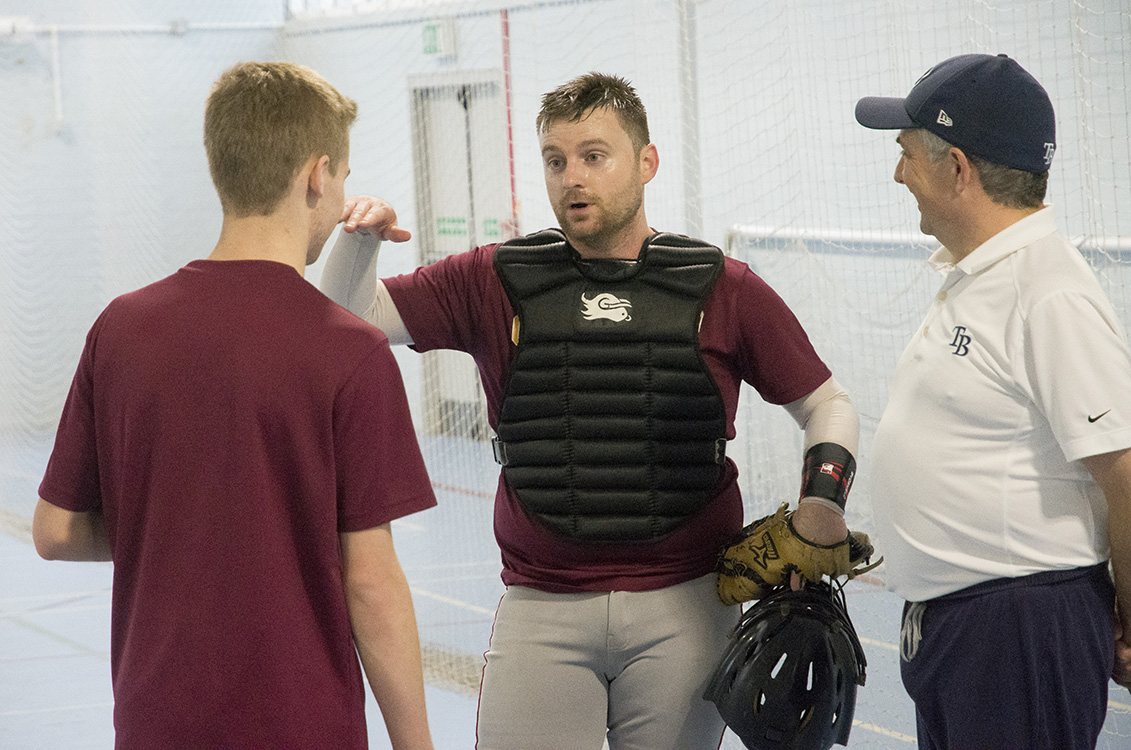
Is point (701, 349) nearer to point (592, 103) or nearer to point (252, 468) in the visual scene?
point (592, 103)

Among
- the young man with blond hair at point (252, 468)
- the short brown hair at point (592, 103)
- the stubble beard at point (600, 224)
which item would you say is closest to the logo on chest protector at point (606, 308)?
the stubble beard at point (600, 224)

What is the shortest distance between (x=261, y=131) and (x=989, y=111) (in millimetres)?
1274

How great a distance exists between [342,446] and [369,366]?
0.12 meters

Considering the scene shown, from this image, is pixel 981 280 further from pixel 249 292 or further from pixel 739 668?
pixel 249 292

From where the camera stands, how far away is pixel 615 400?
2.23 meters

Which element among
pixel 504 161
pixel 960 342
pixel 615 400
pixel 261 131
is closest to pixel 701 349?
pixel 615 400

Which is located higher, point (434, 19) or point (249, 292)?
point (434, 19)

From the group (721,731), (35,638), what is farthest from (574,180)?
(35,638)

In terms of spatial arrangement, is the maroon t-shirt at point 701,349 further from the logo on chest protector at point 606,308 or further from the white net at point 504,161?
the white net at point 504,161

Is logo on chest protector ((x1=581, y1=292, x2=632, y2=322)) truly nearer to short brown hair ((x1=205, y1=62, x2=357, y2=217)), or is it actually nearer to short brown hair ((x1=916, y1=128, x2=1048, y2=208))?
short brown hair ((x1=916, y1=128, x2=1048, y2=208))

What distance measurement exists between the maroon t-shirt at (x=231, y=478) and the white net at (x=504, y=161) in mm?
2785

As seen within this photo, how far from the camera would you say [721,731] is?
2246mm

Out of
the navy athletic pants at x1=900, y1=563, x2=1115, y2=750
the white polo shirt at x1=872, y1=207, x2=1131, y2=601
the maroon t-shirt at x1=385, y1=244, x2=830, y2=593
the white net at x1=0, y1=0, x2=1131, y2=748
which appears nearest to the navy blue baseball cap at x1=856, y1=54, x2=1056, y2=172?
the white polo shirt at x1=872, y1=207, x2=1131, y2=601

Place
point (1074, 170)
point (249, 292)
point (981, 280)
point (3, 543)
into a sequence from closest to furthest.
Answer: point (249, 292), point (981, 280), point (1074, 170), point (3, 543)
